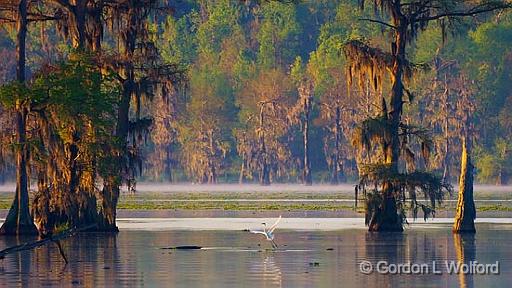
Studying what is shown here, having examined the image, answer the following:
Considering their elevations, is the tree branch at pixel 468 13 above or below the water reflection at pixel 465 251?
above

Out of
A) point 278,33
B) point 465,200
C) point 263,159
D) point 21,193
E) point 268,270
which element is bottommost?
point 268,270

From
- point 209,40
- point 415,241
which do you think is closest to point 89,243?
point 415,241

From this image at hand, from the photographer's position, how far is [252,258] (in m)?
36.8

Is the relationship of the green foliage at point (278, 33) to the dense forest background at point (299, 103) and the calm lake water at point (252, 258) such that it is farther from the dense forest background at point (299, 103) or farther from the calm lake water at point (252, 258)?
the calm lake water at point (252, 258)

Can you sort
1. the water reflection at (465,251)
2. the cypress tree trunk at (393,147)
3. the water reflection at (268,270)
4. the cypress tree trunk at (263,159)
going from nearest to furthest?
the water reflection at (465,251)
the water reflection at (268,270)
the cypress tree trunk at (393,147)
the cypress tree trunk at (263,159)

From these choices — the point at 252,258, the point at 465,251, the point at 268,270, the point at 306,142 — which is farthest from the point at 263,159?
the point at 268,270

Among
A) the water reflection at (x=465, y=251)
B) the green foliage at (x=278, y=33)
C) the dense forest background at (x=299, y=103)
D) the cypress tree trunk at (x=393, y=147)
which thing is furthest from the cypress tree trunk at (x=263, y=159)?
the water reflection at (x=465, y=251)

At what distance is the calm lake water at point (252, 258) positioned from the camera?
3027 cm

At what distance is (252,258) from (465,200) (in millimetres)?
11099

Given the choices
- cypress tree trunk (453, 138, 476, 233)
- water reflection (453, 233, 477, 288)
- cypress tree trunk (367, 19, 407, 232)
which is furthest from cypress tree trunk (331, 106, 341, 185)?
water reflection (453, 233, 477, 288)

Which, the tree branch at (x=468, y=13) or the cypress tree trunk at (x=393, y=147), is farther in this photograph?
the tree branch at (x=468, y=13)

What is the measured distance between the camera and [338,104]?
129000mm

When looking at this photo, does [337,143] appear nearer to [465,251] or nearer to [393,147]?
[393,147]

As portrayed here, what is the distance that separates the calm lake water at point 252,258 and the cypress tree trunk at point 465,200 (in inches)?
22.9
